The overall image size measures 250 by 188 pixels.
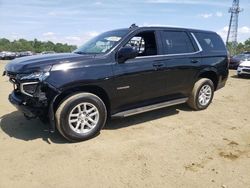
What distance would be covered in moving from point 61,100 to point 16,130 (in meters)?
1.29

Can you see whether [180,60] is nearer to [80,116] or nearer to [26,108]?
[80,116]

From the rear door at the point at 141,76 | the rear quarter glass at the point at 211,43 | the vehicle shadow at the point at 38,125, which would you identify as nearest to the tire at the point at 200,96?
the vehicle shadow at the point at 38,125

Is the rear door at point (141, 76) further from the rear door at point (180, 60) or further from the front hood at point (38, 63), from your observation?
the front hood at point (38, 63)

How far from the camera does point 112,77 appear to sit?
5.10 metres

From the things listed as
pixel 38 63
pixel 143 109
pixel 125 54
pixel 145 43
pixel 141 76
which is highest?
pixel 145 43

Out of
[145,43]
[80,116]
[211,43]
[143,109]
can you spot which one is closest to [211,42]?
[211,43]

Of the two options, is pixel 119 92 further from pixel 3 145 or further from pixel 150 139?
pixel 3 145

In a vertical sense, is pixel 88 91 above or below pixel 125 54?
below

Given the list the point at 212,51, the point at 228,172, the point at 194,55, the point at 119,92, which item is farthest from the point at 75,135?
Result: the point at 212,51

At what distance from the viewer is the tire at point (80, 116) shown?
15.5 feet

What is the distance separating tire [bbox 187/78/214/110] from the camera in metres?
6.86

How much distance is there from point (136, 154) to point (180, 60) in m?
2.60

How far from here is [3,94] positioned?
8906 millimetres

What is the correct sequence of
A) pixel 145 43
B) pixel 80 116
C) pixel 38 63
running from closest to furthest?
pixel 38 63, pixel 80 116, pixel 145 43
